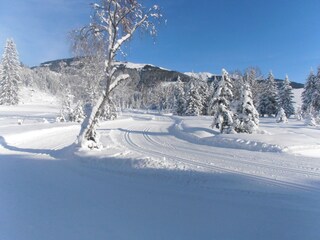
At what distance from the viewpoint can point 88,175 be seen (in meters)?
9.52

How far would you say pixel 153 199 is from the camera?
6.97 meters

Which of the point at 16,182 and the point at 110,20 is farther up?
the point at 110,20

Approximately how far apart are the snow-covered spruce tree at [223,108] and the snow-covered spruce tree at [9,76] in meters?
55.5

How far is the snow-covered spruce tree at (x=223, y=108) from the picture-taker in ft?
80.2

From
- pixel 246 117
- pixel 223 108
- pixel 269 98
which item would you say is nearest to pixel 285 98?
pixel 269 98

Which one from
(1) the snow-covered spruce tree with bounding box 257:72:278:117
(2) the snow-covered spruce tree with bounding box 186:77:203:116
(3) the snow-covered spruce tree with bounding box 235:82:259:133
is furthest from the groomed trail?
(2) the snow-covered spruce tree with bounding box 186:77:203:116

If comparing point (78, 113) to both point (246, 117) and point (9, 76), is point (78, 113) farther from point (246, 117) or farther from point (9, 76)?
point (9, 76)

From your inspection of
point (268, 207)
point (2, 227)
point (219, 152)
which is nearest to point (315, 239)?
point (268, 207)

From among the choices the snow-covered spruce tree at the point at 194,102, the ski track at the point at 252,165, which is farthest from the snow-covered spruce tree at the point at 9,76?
the ski track at the point at 252,165

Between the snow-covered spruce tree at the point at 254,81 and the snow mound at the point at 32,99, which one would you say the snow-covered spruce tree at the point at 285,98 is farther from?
the snow mound at the point at 32,99

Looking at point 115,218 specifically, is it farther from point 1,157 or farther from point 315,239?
point 1,157

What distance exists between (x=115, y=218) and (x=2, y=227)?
2.01 metres

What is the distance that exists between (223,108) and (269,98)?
119 feet

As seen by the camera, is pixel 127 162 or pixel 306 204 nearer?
pixel 306 204
